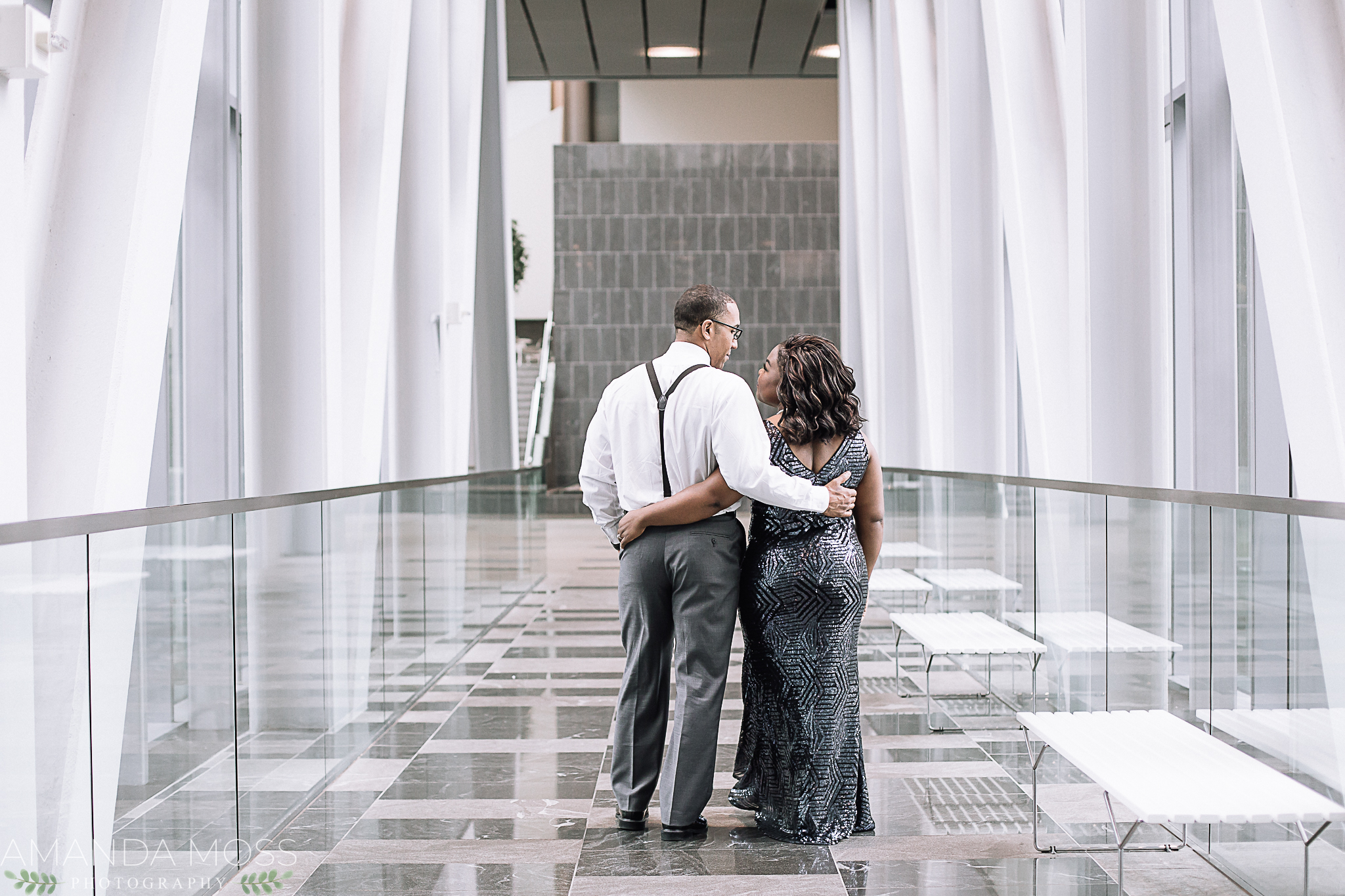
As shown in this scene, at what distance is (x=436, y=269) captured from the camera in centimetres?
858

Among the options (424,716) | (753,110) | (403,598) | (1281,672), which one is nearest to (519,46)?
(753,110)

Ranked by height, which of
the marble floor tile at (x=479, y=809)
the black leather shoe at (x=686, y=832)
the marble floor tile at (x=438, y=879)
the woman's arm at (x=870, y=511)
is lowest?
the marble floor tile at (x=479, y=809)

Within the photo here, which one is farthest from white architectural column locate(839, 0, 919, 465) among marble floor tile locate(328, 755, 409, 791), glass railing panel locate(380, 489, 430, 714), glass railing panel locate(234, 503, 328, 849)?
glass railing panel locate(234, 503, 328, 849)

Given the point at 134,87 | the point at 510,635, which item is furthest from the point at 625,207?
the point at 134,87

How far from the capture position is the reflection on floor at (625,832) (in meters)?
3.02

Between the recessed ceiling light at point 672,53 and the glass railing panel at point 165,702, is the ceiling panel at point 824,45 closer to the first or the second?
the recessed ceiling light at point 672,53

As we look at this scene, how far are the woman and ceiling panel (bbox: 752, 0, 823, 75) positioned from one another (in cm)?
1082

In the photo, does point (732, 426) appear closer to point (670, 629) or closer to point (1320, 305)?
point (670, 629)

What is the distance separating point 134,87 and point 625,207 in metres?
15.0

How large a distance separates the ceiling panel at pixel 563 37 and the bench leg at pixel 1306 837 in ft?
40.0

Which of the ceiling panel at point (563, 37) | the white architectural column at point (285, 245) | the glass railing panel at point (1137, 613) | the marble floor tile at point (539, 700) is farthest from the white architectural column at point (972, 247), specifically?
the ceiling panel at point (563, 37)

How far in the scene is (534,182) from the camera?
24.1m

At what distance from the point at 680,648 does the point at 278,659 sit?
1205 mm

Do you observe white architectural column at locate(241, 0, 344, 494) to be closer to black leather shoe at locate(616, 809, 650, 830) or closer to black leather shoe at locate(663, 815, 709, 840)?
black leather shoe at locate(616, 809, 650, 830)
